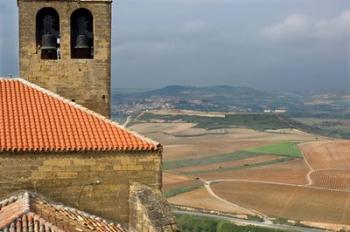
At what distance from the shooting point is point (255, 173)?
82750 mm

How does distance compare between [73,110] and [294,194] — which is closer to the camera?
[73,110]

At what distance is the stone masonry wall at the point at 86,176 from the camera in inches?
408

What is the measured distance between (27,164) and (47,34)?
145 inches

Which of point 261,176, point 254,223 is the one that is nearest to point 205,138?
point 261,176

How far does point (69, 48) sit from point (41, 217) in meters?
5.04

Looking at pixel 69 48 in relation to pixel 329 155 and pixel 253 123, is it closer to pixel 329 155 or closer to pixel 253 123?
pixel 329 155

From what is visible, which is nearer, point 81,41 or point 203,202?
point 81,41

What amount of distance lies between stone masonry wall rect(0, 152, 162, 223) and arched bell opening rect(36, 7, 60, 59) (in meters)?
3.28

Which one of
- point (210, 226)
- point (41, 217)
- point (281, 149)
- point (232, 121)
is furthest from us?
point (232, 121)

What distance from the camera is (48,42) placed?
1282cm

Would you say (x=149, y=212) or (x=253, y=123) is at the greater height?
(x=149, y=212)

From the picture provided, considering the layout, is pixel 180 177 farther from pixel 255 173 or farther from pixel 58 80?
pixel 58 80

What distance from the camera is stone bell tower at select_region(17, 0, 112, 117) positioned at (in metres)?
12.9

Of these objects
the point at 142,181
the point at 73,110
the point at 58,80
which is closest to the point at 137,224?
the point at 142,181
